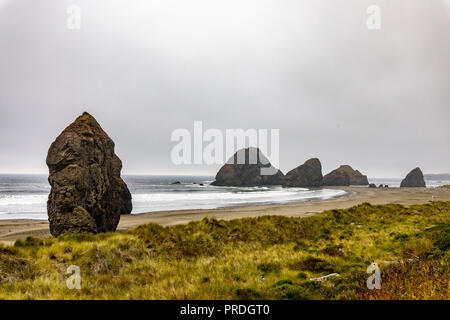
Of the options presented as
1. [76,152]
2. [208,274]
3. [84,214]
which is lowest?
[208,274]

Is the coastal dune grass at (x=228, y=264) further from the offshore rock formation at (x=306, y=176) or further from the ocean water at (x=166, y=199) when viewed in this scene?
the offshore rock formation at (x=306, y=176)

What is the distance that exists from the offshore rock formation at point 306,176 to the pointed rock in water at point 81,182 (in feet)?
410

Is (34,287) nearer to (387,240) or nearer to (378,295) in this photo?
(378,295)

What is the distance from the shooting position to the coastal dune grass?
21.7ft

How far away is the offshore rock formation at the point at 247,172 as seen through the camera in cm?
13588

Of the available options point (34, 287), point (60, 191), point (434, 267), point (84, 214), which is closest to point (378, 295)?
point (434, 267)

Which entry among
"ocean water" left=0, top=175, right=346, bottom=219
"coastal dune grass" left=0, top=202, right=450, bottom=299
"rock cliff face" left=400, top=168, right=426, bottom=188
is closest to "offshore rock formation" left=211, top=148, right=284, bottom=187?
"ocean water" left=0, top=175, right=346, bottom=219

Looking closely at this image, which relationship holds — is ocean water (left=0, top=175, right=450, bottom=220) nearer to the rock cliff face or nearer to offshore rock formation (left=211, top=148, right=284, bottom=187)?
offshore rock formation (left=211, top=148, right=284, bottom=187)

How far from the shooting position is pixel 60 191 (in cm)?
1552

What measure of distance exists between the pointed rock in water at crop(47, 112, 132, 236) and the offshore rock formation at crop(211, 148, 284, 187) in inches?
4517

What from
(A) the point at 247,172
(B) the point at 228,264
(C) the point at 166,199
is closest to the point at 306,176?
(A) the point at 247,172

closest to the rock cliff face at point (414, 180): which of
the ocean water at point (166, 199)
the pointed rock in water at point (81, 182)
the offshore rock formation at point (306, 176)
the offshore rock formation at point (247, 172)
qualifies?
the offshore rock formation at point (306, 176)
